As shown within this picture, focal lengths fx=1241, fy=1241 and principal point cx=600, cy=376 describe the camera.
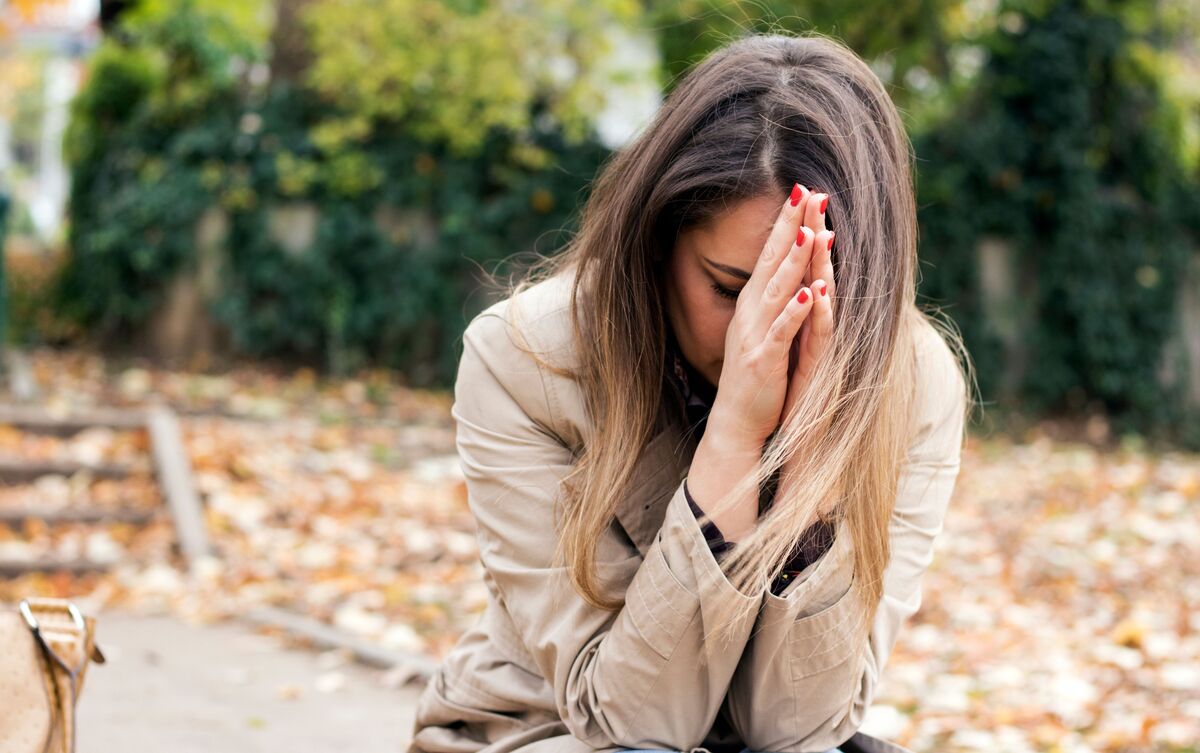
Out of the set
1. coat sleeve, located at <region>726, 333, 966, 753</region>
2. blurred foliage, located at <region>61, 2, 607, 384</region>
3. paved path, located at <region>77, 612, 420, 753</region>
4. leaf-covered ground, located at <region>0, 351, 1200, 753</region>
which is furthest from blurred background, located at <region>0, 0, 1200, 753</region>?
coat sleeve, located at <region>726, 333, 966, 753</region>

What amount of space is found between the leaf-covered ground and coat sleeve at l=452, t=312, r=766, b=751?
1.79 meters

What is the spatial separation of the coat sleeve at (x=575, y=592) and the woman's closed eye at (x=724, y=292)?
0.95 ft

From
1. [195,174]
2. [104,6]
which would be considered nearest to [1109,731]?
[195,174]

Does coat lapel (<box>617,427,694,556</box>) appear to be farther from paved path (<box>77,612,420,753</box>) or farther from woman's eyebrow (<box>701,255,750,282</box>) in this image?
paved path (<box>77,612,420,753</box>)

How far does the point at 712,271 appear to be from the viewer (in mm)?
1844

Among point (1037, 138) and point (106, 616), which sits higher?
point (1037, 138)

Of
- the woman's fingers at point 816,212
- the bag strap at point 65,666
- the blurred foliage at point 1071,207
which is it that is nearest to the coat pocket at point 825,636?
the woman's fingers at point 816,212

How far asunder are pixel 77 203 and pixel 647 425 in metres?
9.66

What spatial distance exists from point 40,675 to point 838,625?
1204 mm

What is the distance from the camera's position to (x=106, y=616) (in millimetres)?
4688

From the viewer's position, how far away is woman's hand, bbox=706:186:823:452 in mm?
1699

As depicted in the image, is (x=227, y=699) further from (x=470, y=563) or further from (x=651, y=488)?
(x=651, y=488)

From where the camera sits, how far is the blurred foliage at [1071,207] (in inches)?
385

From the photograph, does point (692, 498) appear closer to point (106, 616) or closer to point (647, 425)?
point (647, 425)
